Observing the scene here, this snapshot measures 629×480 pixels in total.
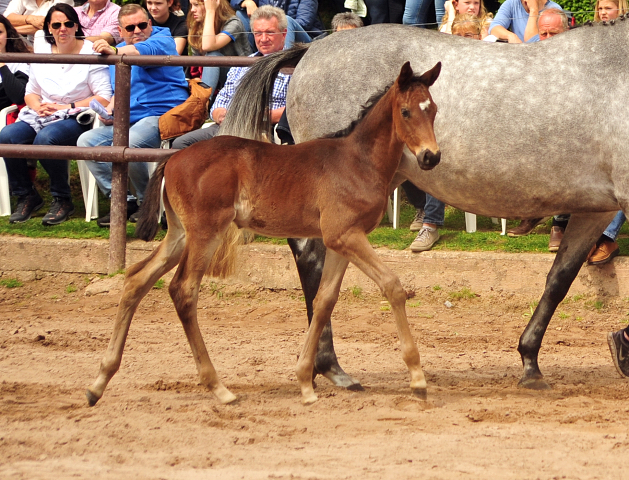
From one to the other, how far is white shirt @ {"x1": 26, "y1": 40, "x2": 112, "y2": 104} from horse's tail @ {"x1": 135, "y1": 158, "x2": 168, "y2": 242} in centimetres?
376

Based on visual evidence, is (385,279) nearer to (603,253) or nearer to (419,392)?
(419,392)

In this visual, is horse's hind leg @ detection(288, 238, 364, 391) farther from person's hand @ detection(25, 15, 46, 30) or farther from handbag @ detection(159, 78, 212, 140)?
person's hand @ detection(25, 15, 46, 30)

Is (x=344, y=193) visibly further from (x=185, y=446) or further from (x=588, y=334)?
(x=588, y=334)

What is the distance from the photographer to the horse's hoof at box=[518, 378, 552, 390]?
451 cm

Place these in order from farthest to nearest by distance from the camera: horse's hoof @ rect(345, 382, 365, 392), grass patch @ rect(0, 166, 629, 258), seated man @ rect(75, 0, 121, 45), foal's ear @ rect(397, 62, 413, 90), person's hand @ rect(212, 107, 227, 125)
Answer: seated man @ rect(75, 0, 121, 45)
person's hand @ rect(212, 107, 227, 125)
grass patch @ rect(0, 166, 629, 258)
horse's hoof @ rect(345, 382, 365, 392)
foal's ear @ rect(397, 62, 413, 90)

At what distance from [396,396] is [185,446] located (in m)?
1.22

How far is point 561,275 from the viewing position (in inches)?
184

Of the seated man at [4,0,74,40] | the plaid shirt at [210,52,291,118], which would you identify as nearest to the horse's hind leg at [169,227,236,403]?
the plaid shirt at [210,52,291,118]

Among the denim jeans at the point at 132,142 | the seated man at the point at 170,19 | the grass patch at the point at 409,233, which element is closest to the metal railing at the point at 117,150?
the denim jeans at the point at 132,142

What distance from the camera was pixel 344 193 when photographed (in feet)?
12.7

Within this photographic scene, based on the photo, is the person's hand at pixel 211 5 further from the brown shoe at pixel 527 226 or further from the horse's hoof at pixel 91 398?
the horse's hoof at pixel 91 398

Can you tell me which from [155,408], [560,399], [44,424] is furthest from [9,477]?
[560,399]

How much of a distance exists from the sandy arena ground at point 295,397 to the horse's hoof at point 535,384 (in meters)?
0.06

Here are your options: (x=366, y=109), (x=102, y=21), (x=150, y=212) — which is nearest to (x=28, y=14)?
(x=102, y=21)
